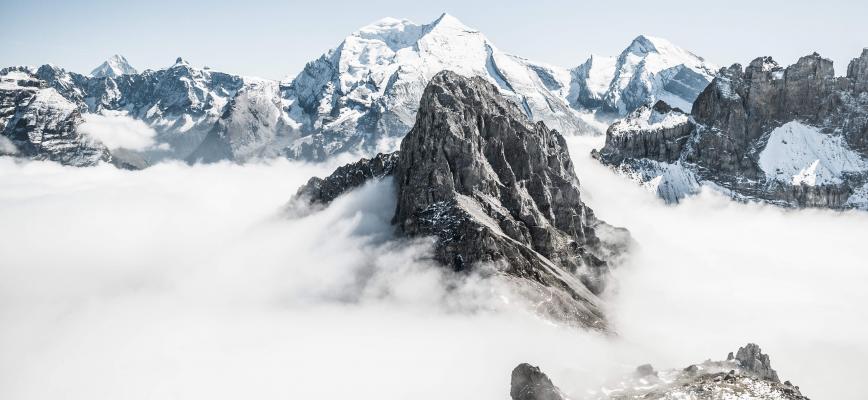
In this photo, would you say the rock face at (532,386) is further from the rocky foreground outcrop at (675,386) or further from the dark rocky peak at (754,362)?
the dark rocky peak at (754,362)

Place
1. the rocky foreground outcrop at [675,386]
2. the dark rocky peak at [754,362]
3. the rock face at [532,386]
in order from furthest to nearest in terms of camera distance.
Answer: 1. the dark rocky peak at [754,362]
2. the rock face at [532,386]
3. the rocky foreground outcrop at [675,386]

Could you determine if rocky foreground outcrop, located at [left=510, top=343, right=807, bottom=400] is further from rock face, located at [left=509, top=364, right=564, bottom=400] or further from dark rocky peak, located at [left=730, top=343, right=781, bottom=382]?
dark rocky peak, located at [left=730, top=343, right=781, bottom=382]

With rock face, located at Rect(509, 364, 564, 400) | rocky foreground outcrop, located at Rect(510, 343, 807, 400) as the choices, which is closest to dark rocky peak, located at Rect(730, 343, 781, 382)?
rocky foreground outcrop, located at Rect(510, 343, 807, 400)

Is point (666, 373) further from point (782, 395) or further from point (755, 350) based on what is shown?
point (782, 395)

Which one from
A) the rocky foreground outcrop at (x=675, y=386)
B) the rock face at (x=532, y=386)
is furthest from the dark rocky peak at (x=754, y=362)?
the rock face at (x=532, y=386)

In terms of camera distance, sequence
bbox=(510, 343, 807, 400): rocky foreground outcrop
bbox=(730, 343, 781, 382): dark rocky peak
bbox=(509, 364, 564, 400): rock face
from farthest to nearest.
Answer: bbox=(730, 343, 781, 382): dark rocky peak → bbox=(509, 364, 564, 400): rock face → bbox=(510, 343, 807, 400): rocky foreground outcrop

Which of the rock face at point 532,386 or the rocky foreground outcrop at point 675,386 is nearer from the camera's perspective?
the rocky foreground outcrop at point 675,386

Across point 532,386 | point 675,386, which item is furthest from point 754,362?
point 532,386
